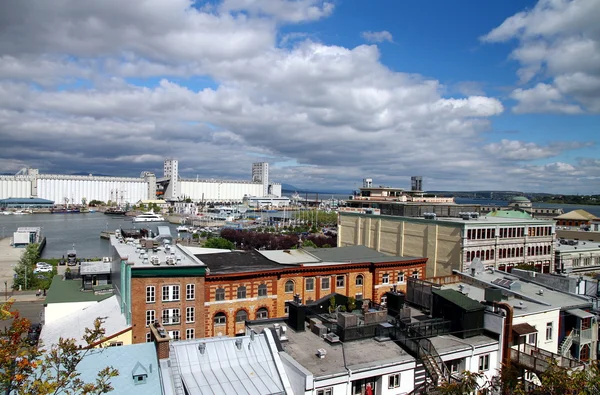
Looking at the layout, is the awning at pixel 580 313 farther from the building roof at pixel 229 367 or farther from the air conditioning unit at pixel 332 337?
the building roof at pixel 229 367

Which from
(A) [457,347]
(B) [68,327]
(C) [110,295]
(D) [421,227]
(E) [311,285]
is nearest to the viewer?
(A) [457,347]

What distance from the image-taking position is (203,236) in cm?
13262

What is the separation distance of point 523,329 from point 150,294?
2087 cm

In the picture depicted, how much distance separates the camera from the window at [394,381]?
17.4 m

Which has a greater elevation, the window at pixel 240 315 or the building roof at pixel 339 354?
the building roof at pixel 339 354

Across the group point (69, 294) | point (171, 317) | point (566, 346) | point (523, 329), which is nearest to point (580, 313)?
point (566, 346)

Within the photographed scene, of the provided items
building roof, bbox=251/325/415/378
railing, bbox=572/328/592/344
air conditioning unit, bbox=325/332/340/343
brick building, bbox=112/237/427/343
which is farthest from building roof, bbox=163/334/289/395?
railing, bbox=572/328/592/344

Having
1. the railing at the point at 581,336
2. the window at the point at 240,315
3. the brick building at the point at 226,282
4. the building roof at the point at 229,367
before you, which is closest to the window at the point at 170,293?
the brick building at the point at 226,282

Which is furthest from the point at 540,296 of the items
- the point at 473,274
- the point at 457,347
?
the point at 457,347

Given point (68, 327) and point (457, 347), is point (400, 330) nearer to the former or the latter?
point (457, 347)

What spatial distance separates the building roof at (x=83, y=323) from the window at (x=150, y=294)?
1.90 metres

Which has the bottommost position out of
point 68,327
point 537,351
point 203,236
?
point 203,236

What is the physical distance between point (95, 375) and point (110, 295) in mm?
16147

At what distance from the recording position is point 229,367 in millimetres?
16609
